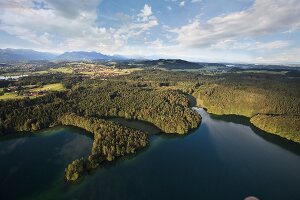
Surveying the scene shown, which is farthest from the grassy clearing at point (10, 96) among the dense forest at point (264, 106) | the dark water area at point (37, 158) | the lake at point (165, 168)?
the dense forest at point (264, 106)

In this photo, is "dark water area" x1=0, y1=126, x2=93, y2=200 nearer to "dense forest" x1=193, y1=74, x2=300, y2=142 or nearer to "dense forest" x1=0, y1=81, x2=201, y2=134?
"dense forest" x1=0, y1=81, x2=201, y2=134

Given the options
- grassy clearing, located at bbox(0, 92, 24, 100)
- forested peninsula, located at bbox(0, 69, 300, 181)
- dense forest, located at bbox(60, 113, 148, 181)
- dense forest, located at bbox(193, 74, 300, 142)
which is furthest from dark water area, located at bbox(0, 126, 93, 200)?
dense forest, located at bbox(193, 74, 300, 142)

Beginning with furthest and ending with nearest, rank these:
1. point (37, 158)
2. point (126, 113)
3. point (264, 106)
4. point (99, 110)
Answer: point (264, 106) → point (99, 110) → point (126, 113) → point (37, 158)

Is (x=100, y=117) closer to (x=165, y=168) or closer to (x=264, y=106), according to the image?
(x=165, y=168)

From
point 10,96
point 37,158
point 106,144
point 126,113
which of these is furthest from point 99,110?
point 10,96

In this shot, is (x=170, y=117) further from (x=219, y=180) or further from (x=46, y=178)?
(x=46, y=178)

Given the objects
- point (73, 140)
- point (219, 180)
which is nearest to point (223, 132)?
point (219, 180)
